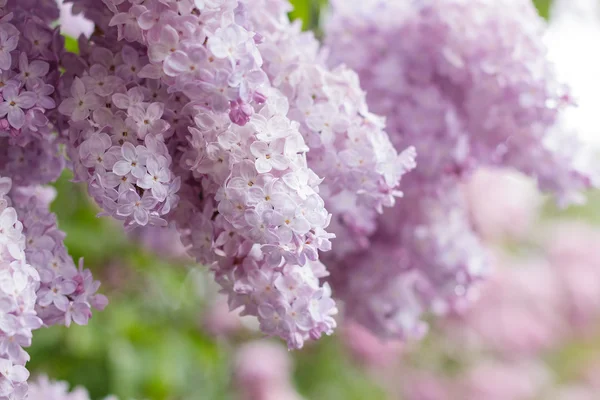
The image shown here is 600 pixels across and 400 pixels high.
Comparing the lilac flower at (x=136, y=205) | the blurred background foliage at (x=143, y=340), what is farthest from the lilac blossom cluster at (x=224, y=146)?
the blurred background foliage at (x=143, y=340)

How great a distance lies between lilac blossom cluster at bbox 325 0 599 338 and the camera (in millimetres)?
561

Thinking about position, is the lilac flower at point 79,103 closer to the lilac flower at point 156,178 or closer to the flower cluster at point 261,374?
the lilac flower at point 156,178

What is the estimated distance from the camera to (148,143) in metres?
0.39

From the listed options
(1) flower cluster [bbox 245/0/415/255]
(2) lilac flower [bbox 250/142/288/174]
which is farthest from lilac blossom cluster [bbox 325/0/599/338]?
(2) lilac flower [bbox 250/142/288/174]

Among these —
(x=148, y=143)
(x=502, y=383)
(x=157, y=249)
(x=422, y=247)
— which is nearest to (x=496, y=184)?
(x=502, y=383)

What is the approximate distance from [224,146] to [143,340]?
74 cm

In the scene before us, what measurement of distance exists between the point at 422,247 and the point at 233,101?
318 mm

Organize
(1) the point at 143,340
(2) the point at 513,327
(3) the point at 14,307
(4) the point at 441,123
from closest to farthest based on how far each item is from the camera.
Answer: (3) the point at 14,307 → (4) the point at 441,123 → (1) the point at 143,340 → (2) the point at 513,327

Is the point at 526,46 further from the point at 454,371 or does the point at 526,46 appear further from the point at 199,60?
the point at 454,371

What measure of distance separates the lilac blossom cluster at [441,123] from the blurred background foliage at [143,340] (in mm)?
141

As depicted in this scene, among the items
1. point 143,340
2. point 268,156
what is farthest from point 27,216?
point 143,340

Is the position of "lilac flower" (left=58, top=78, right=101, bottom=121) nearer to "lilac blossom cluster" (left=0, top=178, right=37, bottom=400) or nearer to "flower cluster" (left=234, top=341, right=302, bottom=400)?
"lilac blossom cluster" (left=0, top=178, right=37, bottom=400)

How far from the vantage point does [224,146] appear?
0.39 meters

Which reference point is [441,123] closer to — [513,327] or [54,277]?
[54,277]
